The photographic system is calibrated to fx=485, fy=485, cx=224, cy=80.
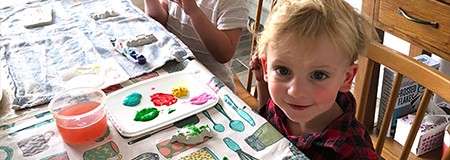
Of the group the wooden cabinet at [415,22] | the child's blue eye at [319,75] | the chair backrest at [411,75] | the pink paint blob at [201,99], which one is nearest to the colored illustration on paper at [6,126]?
the pink paint blob at [201,99]

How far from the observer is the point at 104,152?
0.83m

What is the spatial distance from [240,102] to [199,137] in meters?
0.14

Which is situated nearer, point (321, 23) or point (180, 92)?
point (321, 23)

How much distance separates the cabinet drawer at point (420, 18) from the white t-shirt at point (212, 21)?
523 millimetres

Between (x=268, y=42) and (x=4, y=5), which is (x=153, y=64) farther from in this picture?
(x=4, y=5)

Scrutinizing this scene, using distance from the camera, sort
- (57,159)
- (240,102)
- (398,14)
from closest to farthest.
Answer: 1. (57,159)
2. (240,102)
3. (398,14)

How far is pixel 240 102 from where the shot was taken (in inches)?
37.4

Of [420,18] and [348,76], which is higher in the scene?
[348,76]

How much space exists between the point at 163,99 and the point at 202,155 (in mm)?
196

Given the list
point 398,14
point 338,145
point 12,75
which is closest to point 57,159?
point 12,75

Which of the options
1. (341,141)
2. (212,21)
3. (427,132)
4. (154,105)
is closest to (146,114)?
(154,105)

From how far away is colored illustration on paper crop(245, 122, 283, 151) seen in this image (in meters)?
0.83

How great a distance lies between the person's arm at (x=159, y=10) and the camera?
1.46 m

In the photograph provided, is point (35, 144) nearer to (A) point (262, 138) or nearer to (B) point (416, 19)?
(A) point (262, 138)
